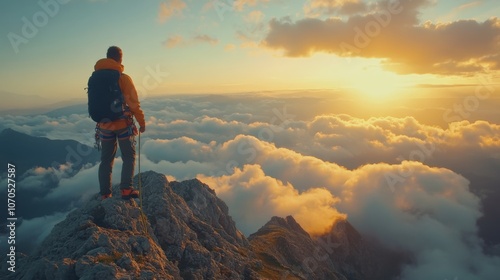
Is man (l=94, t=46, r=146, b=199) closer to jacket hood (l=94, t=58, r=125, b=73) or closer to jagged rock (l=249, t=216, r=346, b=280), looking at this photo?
jacket hood (l=94, t=58, r=125, b=73)

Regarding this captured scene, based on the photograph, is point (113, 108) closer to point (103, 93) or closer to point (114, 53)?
point (103, 93)

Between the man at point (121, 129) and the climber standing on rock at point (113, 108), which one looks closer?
the climber standing on rock at point (113, 108)

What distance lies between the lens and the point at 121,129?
598 inches

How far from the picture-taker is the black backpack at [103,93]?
13.9 metres

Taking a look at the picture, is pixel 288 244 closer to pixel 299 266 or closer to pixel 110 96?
pixel 299 266

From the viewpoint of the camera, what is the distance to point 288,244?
10844cm

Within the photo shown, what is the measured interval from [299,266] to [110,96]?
95.8 m

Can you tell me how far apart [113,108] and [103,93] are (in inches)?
32.5

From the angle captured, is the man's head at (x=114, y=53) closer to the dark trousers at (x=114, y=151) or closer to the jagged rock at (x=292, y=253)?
the dark trousers at (x=114, y=151)

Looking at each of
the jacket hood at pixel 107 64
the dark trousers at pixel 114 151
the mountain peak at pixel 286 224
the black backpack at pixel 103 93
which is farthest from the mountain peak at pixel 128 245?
the mountain peak at pixel 286 224

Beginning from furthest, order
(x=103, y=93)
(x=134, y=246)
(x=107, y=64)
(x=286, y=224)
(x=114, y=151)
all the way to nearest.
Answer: (x=286, y=224) < (x=134, y=246) < (x=114, y=151) < (x=107, y=64) < (x=103, y=93)

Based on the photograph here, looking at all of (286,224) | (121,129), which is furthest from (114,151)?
(286,224)

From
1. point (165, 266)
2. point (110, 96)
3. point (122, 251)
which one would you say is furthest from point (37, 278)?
point (110, 96)

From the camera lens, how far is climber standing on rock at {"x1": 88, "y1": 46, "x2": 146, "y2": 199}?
1398 cm
